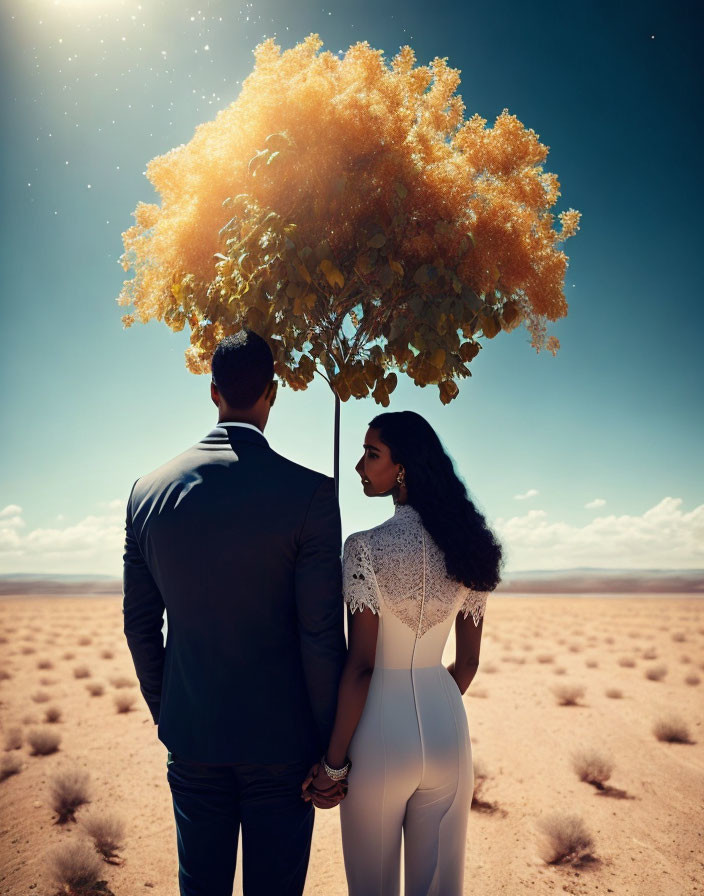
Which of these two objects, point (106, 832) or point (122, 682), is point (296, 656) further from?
point (122, 682)

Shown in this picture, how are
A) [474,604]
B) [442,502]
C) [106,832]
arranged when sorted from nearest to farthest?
[442,502]
[474,604]
[106,832]

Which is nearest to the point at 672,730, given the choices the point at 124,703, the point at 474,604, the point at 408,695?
the point at 474,604

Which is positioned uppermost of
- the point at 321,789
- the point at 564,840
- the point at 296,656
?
the point at 296,656

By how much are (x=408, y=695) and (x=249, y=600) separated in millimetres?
763

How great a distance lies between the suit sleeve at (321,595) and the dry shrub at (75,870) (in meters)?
4.16

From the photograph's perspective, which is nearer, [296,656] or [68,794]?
[296,656]

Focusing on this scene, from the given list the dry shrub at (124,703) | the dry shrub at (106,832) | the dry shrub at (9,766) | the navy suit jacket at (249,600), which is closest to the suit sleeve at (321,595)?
the navy suit jacket at (249,600)

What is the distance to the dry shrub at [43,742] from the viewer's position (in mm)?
8664

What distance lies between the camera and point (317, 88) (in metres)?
2.57

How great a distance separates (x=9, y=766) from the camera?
7855 millimetres

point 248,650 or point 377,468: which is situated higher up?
point 377,468

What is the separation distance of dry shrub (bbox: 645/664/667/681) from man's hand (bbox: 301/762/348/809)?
14.2 meters

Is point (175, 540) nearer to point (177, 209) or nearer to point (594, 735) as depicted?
point (177, 209)

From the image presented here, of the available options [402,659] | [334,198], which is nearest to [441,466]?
[402,659]
